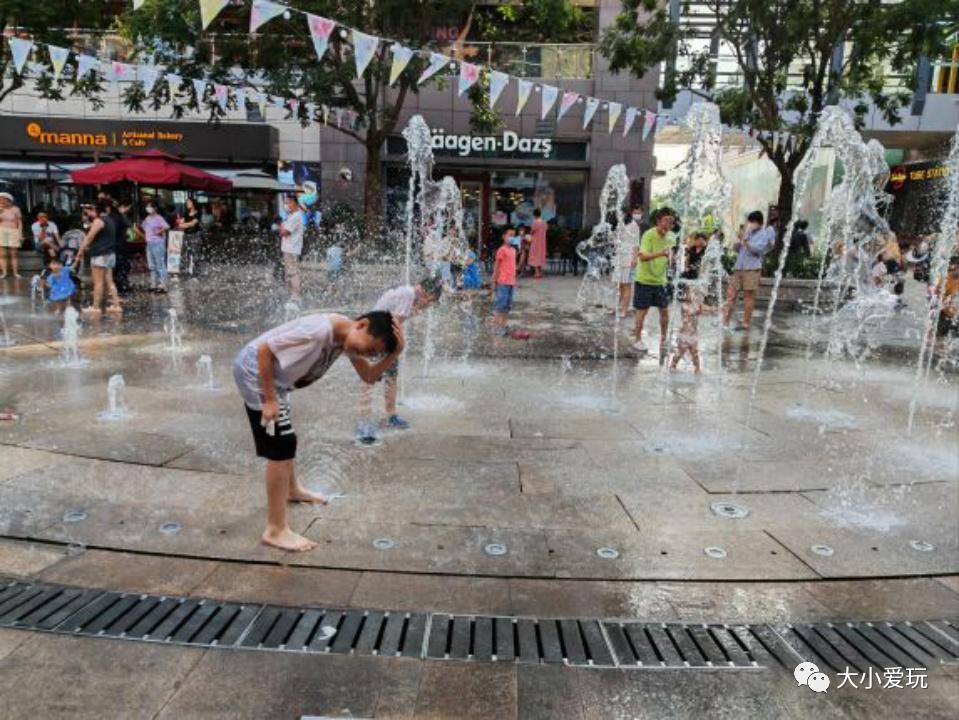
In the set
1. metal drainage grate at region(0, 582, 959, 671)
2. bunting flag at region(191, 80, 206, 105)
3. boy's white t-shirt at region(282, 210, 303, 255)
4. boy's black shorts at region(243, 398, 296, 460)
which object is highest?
bunting flag at region(191, 80, 206, 105)

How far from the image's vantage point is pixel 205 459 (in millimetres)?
5195

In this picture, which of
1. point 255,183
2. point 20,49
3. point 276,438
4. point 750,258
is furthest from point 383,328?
point 255,183

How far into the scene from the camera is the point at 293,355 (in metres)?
3.55

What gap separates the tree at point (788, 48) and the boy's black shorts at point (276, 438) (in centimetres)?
1481

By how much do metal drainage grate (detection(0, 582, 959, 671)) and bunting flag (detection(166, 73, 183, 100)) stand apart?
12824 millimetres

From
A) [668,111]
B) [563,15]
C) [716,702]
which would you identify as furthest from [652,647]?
[668,111]

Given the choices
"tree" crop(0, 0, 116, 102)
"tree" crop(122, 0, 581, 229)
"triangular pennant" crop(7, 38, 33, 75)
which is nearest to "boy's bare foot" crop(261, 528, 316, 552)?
"triangular pennant" crop(7, 38, 33, 75)

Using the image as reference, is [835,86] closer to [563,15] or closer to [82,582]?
[563,15]

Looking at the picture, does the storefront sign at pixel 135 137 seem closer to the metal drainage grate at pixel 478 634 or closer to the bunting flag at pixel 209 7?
the bunting flag at pixel 209 7

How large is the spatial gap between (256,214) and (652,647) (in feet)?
81.0

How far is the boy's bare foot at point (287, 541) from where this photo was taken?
12.7 ft

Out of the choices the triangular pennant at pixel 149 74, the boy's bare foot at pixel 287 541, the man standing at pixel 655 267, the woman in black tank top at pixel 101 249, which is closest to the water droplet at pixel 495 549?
the boy's bare foot at pixel 287 541

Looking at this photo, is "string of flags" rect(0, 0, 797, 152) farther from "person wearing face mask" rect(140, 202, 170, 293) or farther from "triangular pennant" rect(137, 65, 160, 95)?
"person wearing face mask" rect(140, 202, 170, 293)

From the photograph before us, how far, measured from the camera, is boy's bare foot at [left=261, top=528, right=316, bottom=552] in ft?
12.7
